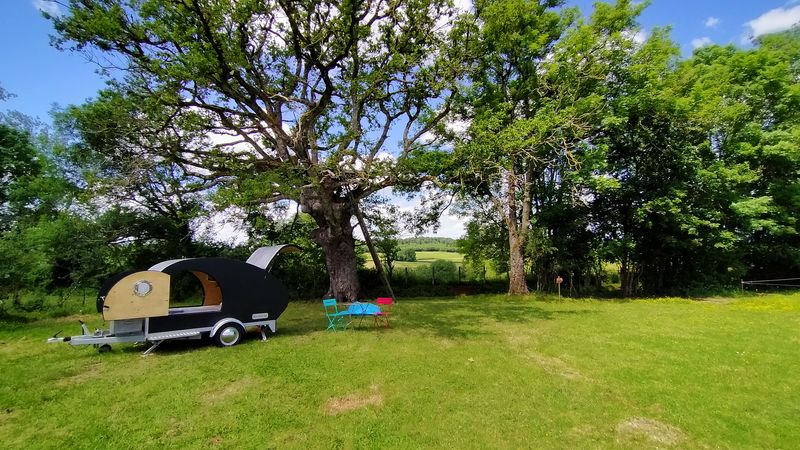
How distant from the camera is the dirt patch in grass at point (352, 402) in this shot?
4.76m

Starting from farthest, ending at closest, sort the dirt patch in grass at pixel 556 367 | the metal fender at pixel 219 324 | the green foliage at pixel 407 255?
the green foliage at pixel 407 255 < the metal fender at pixel 219 324 < the dirt patch in grass at pixel 556 367

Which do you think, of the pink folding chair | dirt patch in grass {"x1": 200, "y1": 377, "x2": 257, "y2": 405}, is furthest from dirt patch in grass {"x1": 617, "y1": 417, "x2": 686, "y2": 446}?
the pink folding chair

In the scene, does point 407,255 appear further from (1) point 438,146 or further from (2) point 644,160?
(2) point 644,160

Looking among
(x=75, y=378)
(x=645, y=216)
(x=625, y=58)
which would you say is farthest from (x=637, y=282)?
(x=75, y=378)

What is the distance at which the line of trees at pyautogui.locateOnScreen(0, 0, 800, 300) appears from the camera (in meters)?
11.3

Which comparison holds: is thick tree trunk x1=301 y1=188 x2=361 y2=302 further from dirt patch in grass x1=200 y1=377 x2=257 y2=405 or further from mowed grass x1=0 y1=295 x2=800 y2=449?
dirt patch in grass x1=200 y1=377 x2=257 y2=405

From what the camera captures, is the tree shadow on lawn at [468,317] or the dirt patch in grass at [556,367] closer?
the dirt patch in grass at [556,367]

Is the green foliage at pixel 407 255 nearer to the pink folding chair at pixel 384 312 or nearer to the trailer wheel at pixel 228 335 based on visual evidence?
the pink folding chair at pixel 384 312

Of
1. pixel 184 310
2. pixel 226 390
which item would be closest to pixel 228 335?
pixel 184 310

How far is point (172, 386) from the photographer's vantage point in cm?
561

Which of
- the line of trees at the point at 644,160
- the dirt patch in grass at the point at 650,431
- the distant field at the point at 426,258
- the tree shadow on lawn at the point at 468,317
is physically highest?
the line of trees at the point at 644,160

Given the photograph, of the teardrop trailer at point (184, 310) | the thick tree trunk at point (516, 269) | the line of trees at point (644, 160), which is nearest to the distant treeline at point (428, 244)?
the line of trees at point (644, 160)

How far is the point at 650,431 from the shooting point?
4203mm

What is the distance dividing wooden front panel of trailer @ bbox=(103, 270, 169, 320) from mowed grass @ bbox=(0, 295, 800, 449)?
2.98ft
